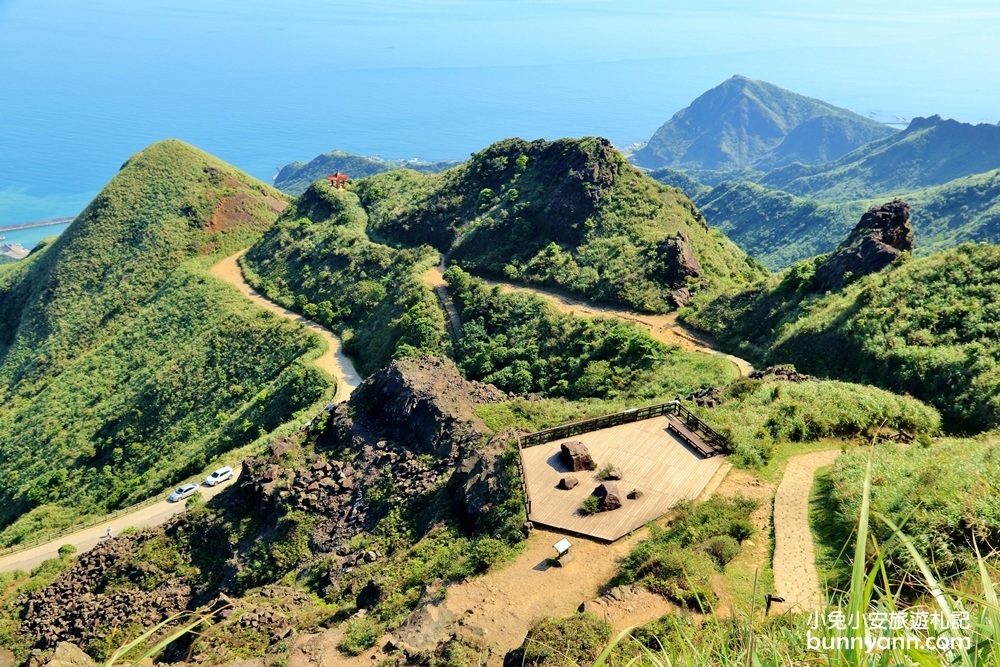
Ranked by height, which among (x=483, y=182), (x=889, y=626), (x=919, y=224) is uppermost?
(x=483, y=182)

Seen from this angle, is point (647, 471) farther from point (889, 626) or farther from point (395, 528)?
point (889, 626)

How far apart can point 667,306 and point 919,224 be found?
125 metres

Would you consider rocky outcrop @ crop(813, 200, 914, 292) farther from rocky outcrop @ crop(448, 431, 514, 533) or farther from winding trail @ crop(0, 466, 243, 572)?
winding trail @ crop(0, 466, 243, 572)

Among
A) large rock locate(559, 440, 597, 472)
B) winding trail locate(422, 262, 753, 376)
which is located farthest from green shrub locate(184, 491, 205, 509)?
large rock locate(559, 440, 597, 472)

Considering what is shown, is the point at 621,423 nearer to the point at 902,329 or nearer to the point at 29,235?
the point at 902,329

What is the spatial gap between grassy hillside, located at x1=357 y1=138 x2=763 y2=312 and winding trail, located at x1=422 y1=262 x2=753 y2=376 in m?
1.04

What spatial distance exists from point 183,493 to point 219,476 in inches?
110

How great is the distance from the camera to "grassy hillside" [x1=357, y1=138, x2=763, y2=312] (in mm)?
54409

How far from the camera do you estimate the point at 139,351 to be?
→ 2616 inches

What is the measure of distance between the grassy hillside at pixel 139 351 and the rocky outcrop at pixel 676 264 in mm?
30160

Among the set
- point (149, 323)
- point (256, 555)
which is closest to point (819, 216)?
point (149, 323)

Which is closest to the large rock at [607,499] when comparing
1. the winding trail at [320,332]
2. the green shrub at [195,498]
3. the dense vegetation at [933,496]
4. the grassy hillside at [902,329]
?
the dense vegetation at [933,496]

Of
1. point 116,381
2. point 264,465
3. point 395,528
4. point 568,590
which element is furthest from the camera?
point 116,381

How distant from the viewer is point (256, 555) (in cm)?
2889
